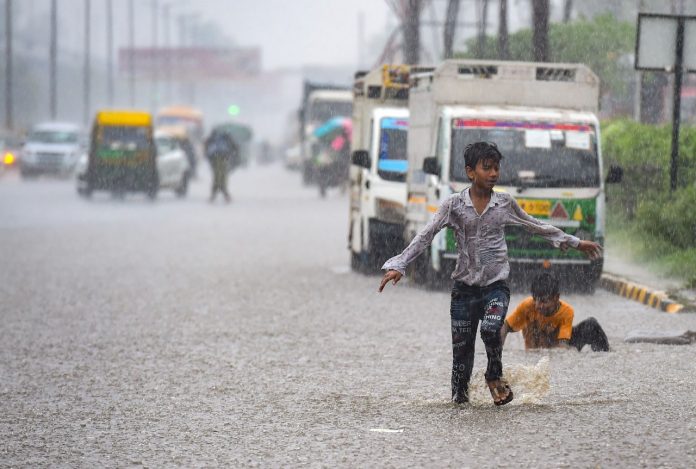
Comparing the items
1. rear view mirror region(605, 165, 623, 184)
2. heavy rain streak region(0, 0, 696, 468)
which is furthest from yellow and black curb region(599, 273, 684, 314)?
rear view mirror region(605, 165, 623, 184)

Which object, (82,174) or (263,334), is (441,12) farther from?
(263,334)

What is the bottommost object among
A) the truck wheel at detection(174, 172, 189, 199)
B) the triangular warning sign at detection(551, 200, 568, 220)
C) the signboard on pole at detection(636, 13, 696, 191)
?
the truck wheel at detection(174, 172, 189, 199)

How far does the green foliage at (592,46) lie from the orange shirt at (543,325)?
22211 mm

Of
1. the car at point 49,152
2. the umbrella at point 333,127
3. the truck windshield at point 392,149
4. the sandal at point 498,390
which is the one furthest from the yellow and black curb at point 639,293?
the car at point 49,152

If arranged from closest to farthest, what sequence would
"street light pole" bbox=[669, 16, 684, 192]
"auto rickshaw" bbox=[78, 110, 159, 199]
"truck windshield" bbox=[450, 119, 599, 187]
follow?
"truck windshield" bbox=[450, 119, 599, 187] → "street light pole" bbox=[669, 16, 684, 192] → "auto rickshaw" bbox=[78, 110, 159, 199]

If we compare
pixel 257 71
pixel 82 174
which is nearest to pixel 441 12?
pixel 257 71

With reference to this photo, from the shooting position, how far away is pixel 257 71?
146250 mm

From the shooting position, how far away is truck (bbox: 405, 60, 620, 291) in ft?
53.7

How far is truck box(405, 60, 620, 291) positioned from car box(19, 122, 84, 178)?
36.5 m

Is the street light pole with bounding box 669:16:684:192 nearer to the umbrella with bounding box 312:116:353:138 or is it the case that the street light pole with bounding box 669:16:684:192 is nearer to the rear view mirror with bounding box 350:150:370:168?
the rear view mirror with bounding box 350:150:370:168

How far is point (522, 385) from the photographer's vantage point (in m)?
8.65

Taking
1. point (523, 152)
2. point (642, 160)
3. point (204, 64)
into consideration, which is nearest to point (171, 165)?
point (642, 160)

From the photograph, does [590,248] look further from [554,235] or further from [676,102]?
[676,102]

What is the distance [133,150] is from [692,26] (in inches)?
925
